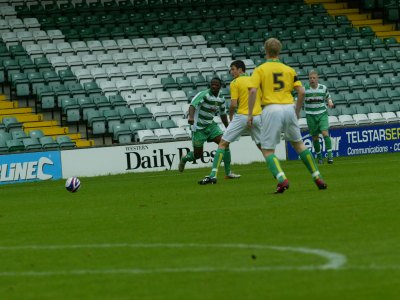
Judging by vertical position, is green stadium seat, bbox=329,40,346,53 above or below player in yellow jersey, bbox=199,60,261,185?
above

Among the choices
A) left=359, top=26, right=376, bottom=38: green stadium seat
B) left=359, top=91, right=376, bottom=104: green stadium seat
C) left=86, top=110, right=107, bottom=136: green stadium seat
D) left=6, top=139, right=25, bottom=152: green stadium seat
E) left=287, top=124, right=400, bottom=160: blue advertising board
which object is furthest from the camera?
left=359, top=26, right=376, bottom=38: green stadium seat

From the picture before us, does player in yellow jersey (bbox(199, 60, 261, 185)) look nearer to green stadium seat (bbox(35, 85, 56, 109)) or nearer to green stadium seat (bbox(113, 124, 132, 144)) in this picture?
green stadium seat (bbox(113, 124, 132, 144))

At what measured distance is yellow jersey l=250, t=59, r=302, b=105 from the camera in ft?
56.0

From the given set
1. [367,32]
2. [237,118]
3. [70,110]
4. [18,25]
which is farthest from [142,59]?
[237,118]

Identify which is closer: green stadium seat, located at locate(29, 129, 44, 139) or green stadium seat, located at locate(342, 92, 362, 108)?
green stadium seat, located at locate(29, 129, 44, 139)

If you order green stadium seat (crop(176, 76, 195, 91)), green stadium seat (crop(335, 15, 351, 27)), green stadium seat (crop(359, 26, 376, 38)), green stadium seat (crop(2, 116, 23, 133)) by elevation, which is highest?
green stadium seat (crop(335, 15, 351, 27))

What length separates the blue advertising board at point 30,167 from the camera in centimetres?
2908

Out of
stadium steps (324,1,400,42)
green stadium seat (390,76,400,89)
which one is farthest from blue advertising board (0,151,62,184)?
stadium steps (324,1,400,42)

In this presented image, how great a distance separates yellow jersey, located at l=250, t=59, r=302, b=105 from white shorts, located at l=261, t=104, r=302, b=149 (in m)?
0.13

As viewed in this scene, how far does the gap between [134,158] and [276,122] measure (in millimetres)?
14512

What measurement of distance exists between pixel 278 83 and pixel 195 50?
2364cm

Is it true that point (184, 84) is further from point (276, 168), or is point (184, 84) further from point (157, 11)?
point (276, 168)

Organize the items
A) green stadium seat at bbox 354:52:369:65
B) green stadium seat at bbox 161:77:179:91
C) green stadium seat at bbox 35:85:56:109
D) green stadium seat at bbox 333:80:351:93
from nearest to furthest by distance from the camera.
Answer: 1. green stadium seat at bbox 35:85:56:109
2. green stadium seat at bbox 161:77:179:91
3. green stadium seat at bbox 333:80:351:93
4. green stadium seat at bbox 354:52:369:65

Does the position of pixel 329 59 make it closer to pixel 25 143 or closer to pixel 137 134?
pixel 137 134
